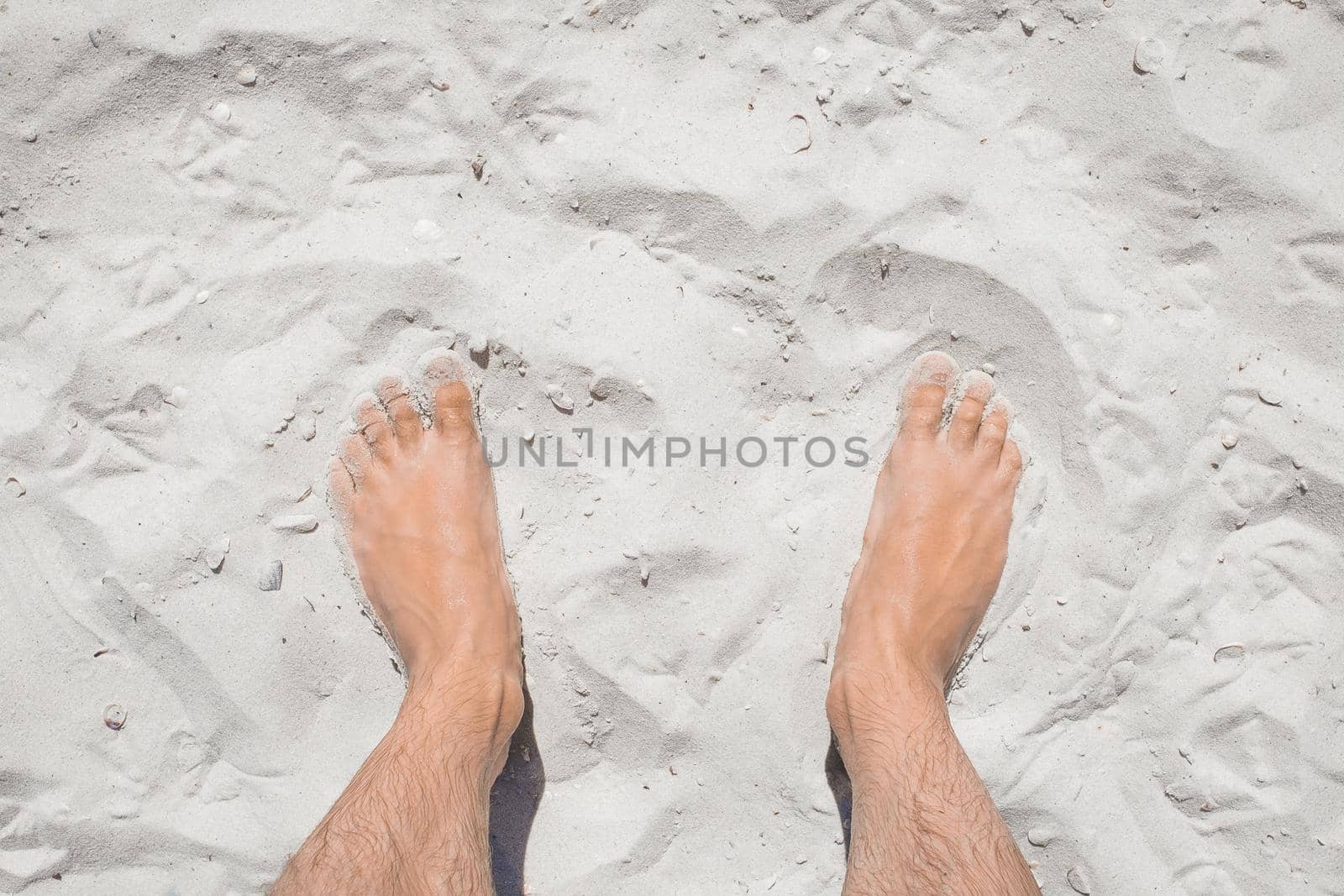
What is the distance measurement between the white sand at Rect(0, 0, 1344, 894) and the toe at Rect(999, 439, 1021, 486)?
9 centimetres

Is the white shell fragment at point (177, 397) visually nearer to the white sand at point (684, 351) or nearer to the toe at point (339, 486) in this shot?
the white sand at point (684, 351)

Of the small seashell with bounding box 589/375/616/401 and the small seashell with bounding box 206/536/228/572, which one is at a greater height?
the small seashell with bounding box 589/375/616/401

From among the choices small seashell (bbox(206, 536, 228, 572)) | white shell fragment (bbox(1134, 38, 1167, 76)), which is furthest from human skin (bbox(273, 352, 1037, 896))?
white shell fragment (bbox(1134, 38, 1167, 76))

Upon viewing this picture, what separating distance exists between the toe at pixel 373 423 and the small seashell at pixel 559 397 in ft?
1.17

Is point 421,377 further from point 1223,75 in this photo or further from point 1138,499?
point 1223,75

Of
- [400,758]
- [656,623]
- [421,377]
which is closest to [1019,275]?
[656,623]

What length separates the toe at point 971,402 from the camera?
1.75m

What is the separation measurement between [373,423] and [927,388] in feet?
3.76

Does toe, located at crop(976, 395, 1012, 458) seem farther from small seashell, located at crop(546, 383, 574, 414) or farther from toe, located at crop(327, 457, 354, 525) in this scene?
toe, located at crop(327, 457, 354, 525)

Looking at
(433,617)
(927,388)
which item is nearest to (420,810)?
(433,617)

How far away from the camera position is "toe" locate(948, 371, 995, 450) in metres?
1.75

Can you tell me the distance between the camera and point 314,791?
5.66ft

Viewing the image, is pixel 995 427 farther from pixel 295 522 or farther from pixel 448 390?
pixel 295 522

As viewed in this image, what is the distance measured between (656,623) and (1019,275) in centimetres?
101
